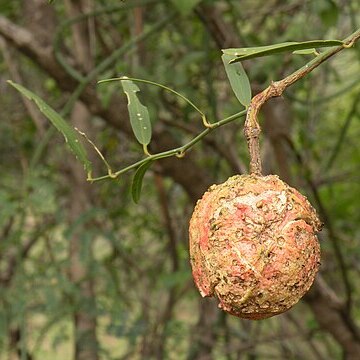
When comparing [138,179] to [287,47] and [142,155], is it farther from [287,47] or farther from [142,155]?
[142,155]

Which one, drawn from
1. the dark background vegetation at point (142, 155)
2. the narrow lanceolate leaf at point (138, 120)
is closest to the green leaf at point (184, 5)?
the dark background vegetation at point (142, 155)

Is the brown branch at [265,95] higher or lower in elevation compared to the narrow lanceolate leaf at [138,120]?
lower

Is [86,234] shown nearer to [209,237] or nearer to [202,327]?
[202,327]

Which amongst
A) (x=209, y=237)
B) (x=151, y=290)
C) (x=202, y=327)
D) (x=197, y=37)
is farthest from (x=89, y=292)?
(x=209, y=237)

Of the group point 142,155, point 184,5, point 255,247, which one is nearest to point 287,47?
point 255,247

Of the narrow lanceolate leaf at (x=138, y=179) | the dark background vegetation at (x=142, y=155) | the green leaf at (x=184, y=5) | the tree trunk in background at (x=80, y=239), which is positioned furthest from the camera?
the tree trunk in background at (x=80, y=239)

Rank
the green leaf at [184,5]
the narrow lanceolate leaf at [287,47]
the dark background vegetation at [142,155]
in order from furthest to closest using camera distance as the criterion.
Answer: the dark background vegetation at [142,155], the green leaf at [184,5], the narrow lanceolate leaf at [287,47]

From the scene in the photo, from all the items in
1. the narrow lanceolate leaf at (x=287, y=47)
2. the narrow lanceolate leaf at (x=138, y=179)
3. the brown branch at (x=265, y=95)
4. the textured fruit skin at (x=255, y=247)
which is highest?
the narrow lanceolate leaf at (x=287, y=47)

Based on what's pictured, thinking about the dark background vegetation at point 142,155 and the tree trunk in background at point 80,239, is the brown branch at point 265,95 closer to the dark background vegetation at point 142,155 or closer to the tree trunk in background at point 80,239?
the dark background vegetation at point 142,155
